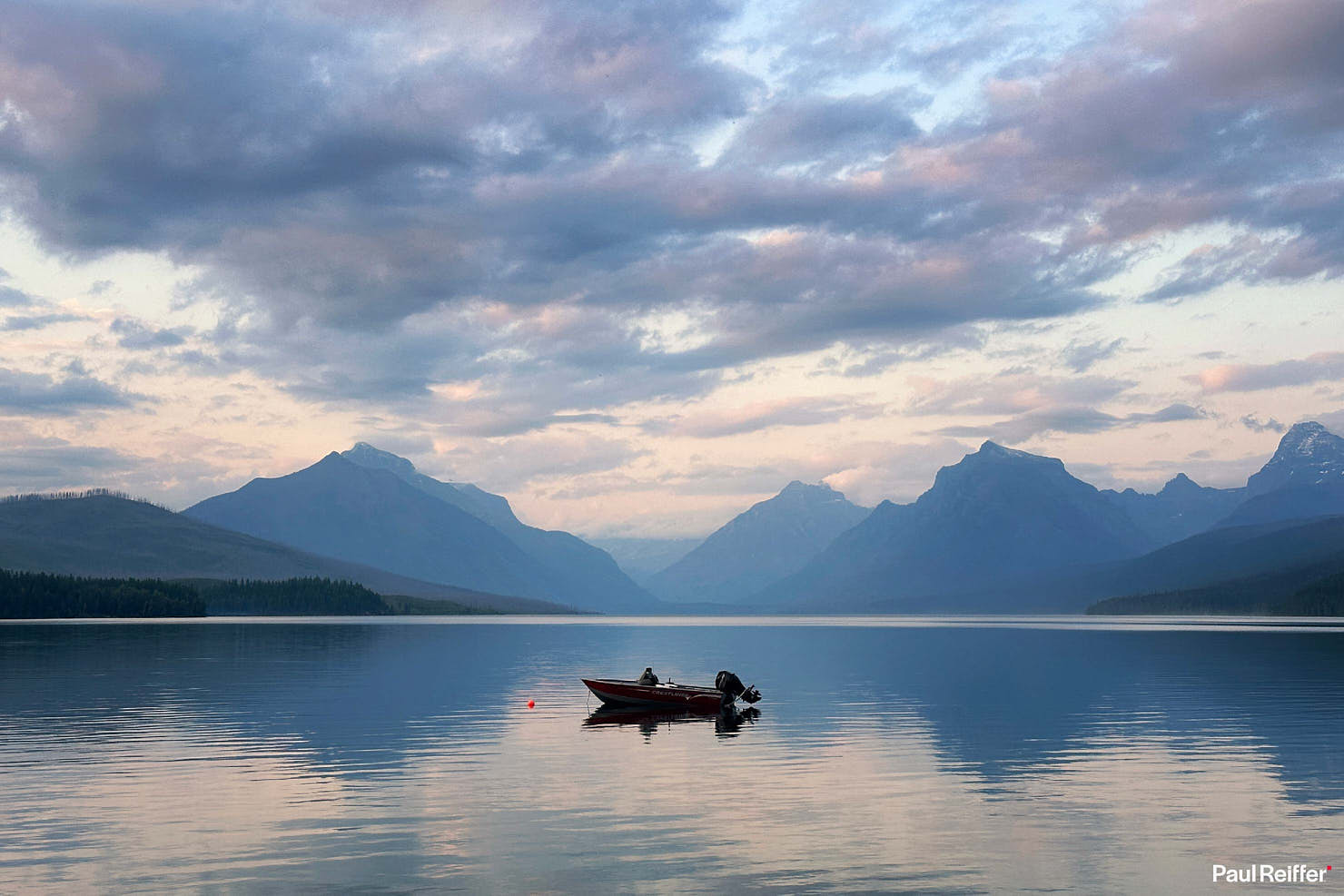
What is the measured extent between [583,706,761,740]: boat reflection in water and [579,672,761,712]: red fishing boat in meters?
0.44

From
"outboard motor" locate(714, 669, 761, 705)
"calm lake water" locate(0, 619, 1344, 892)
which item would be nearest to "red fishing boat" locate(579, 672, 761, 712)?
"outboard motor" locate(714, 669, 761, 705)

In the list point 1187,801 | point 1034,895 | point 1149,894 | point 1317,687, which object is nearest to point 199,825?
point 1034,895

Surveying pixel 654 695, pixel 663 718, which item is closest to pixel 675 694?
pixel 654 695

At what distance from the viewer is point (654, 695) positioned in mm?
90250

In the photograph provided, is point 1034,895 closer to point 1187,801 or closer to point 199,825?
point 1187,801

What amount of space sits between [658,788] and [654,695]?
125 ft

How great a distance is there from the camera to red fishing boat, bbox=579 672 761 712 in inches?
3487

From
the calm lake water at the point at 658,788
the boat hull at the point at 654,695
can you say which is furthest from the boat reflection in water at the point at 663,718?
the calm lake water at the point at 658,788

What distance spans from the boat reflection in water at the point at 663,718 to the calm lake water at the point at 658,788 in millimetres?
715

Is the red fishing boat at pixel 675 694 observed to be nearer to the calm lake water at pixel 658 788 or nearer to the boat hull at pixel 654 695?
the boat hull at pixel 654 695

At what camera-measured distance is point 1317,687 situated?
10194 cm

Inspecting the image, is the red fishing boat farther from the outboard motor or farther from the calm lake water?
the calm lake water

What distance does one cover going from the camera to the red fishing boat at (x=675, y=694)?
291 ft

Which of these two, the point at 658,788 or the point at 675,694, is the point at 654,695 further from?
the point at 658,788
